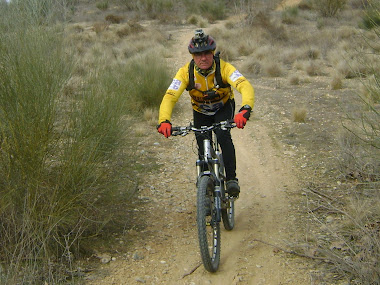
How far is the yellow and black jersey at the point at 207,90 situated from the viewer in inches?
174

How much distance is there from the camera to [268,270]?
13.8 feet

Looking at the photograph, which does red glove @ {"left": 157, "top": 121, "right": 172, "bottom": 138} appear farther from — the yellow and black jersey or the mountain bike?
the yellow and black jersey

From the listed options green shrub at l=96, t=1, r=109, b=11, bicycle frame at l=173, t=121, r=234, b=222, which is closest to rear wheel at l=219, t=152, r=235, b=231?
bicycle frame at l=173, t=121, r=234, b=222

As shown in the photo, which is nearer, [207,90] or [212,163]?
[212,163]

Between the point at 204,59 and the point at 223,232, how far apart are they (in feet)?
6.06

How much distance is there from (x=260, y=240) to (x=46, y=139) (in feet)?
7.49

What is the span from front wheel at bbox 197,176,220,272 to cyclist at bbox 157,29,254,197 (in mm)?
565

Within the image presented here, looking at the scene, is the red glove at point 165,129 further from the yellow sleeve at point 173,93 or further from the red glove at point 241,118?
the red glove at point 241,118

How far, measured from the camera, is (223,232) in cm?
505

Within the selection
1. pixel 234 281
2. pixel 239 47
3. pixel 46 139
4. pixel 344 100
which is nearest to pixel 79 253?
pixel 46 139

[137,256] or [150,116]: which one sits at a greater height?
[137,256]

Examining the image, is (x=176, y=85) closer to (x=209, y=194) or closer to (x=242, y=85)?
(x=242, y=85)

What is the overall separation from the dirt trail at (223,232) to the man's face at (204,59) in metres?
1.78

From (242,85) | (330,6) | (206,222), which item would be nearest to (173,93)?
(242,85)
